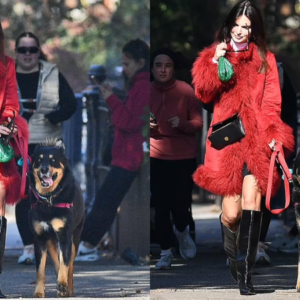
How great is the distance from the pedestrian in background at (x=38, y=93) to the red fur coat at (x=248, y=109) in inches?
64.1

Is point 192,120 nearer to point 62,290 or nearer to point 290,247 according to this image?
point 290,247

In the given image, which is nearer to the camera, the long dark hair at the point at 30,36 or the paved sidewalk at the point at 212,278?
the paved sidewalk at the point at 212,278

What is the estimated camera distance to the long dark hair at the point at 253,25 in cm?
713

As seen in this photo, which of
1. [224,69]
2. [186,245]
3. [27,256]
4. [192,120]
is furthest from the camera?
[186,245]

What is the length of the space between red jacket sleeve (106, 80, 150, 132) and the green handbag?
1.56m

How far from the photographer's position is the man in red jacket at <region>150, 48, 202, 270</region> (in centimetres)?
930

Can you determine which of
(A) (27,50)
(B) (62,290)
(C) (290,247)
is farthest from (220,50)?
(C) (290,247)

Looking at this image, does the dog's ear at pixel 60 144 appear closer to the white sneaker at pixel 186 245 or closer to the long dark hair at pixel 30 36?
the long dark hair at pixel 30 36

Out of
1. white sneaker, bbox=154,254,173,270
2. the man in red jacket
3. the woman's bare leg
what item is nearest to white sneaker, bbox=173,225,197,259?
the man in red jacket

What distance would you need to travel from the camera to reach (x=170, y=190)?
9.45 meters

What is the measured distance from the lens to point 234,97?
7176 mm

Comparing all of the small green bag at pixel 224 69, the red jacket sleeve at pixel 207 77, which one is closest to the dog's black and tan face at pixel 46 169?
the red jacket sleeve at pixel 207 77

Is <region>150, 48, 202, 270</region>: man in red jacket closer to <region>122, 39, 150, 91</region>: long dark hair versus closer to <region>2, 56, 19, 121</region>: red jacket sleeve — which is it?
<region>122, 39, 150, 91</region>: long dark hair

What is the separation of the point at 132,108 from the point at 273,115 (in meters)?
1.73
